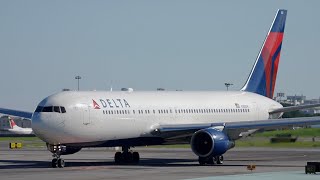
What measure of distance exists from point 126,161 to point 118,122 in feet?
13.7

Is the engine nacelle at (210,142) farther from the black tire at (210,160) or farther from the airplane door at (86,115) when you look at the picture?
the airplane door at (86,115)

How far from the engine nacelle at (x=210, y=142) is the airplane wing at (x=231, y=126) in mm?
805

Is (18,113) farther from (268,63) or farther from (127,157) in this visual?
(268,63)

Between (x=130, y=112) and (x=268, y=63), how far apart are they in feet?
50.9

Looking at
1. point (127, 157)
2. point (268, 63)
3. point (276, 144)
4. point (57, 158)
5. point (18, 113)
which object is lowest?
point (276, 144)

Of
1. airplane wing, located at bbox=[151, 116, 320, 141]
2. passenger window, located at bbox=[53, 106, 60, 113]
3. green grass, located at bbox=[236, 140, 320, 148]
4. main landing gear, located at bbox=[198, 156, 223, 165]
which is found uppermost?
passenger window, located at bbox=[53, 106, 60, 113]

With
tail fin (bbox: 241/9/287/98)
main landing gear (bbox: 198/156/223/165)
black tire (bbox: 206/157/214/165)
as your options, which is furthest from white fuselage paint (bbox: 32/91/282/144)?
black tire (bbox: 206/157/214/165)

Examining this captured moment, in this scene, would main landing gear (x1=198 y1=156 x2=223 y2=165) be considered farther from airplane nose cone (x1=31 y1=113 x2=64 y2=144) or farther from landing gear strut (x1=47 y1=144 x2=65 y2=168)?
airplane nose cone (x1=31 y1=113 x2=64 y2=144)

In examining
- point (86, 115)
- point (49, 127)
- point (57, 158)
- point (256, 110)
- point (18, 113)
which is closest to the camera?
point (49, 127)

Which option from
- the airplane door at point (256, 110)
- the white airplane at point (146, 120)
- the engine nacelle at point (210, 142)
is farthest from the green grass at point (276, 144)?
the engine nacelle at point (210, 142)

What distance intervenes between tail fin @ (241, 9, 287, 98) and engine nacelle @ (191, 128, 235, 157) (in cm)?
1236

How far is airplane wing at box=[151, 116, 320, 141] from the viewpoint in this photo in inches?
1843

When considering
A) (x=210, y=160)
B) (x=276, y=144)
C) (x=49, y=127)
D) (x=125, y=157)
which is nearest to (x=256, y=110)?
(x=210, y=160)

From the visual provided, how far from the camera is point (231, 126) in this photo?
47.2 m
